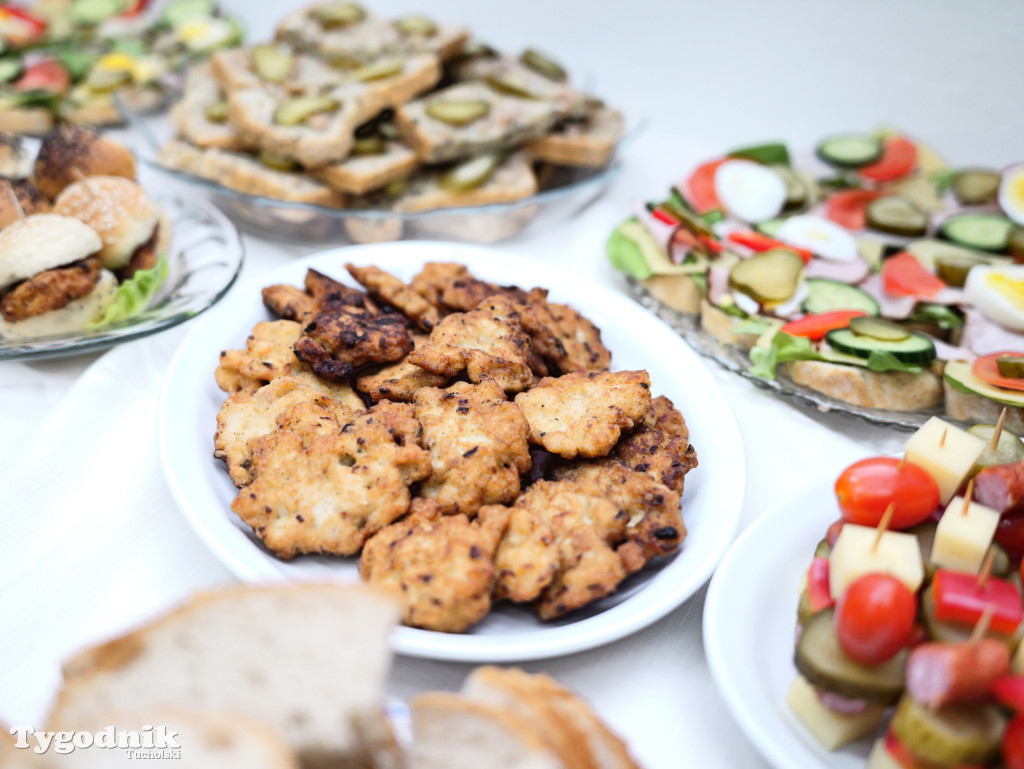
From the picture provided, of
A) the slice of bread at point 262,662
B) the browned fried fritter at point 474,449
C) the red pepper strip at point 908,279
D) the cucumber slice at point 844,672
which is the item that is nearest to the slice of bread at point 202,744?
the slice of bread at point 262,662

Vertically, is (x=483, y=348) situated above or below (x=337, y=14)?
below

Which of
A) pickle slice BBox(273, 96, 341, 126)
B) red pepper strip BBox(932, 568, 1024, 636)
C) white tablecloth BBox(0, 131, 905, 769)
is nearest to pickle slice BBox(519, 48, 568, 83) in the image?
pickle slice BBox(273, 96, 341, 126)

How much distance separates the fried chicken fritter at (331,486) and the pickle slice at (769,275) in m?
1.65

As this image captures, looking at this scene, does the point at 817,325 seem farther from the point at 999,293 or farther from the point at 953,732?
the point at 953,732

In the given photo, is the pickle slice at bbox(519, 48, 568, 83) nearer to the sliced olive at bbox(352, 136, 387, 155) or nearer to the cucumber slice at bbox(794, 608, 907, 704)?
the sliced olive at bbox(352, 136, 387, 155)

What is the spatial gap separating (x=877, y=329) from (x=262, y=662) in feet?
8.04

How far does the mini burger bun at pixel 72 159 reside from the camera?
9.84ft

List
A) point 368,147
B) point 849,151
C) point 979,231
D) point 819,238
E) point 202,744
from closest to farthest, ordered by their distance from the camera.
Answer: point 202,744 < point 819,238 < point 979,231 < point 368,147 < point 849,151

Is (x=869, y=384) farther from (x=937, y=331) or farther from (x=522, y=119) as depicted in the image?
(x=522, y=119)

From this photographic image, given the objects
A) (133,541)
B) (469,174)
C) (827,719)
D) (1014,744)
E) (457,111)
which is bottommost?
(133,541)

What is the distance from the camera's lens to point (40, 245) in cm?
256

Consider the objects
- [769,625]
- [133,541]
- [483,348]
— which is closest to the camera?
[769,625]

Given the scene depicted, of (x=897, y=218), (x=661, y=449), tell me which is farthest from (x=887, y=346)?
(x=897, y=218)

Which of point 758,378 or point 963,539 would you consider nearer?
point 963,539
